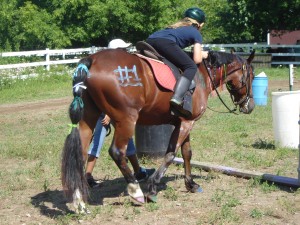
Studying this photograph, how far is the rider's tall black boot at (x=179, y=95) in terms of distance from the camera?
6.47 meters

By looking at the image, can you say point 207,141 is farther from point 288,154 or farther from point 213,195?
point 213,195

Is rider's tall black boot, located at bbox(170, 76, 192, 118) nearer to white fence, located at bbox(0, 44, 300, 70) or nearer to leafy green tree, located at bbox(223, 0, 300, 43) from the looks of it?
white fence, located at bbox(0, 44, 300, 70)

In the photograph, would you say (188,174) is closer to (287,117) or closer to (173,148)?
(173,148)

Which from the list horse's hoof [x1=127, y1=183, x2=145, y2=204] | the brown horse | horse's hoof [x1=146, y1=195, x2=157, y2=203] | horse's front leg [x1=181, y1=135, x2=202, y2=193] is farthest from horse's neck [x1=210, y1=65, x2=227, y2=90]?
horse's hoof [x1=127, y1=183, x2=145, y2=204]

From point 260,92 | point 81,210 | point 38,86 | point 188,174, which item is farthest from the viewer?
point 38,86

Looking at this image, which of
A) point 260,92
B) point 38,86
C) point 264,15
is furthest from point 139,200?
point 264,15

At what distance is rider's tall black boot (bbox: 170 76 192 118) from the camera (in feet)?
21.2

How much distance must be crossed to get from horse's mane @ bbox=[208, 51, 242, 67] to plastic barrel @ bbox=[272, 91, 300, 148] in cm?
203

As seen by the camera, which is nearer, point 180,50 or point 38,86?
point 180,50

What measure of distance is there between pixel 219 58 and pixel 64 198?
2.81 m

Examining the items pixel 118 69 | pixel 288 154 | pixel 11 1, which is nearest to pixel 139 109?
pixel 118 69

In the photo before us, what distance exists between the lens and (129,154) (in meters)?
7.58

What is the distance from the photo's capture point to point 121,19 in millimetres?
31641

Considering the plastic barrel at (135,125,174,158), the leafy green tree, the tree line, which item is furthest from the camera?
the tree line
